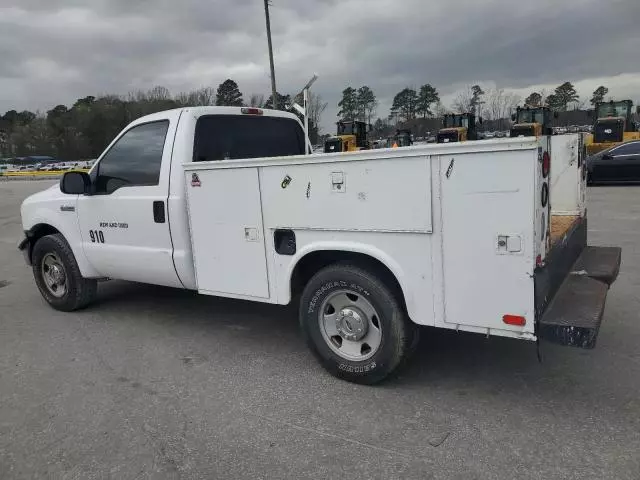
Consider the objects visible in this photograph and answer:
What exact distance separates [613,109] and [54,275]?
92.0 feet

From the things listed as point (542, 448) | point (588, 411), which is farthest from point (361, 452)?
point (588, 411)

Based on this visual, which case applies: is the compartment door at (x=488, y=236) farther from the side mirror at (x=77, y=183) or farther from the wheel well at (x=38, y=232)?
the wheel well at (x=38, y=232)

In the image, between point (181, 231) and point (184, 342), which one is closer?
point (181, 231)

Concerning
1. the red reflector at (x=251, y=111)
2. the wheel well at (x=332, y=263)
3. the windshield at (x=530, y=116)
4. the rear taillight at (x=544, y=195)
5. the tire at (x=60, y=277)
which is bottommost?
the tire at (x=60, y=277)

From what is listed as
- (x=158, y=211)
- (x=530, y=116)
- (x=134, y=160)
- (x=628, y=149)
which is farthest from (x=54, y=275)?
(x=530, y=116)

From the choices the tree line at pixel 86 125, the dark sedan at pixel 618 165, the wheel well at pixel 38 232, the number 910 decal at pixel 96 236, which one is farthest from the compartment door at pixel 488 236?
the tree line at pixel 86 125

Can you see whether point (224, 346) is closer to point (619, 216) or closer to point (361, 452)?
point (361, 452)

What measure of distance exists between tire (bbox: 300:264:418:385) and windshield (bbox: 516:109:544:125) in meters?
25.1

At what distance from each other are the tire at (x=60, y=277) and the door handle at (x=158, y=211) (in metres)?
1.56

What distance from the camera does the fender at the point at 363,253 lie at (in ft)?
11.4

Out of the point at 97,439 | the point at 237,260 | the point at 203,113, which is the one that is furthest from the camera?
the point at 203,113

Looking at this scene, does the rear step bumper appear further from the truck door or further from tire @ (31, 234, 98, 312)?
tire @ (31, 234, 98, 312)

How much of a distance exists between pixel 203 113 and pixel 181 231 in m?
1.13

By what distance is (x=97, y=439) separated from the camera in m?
3.31
